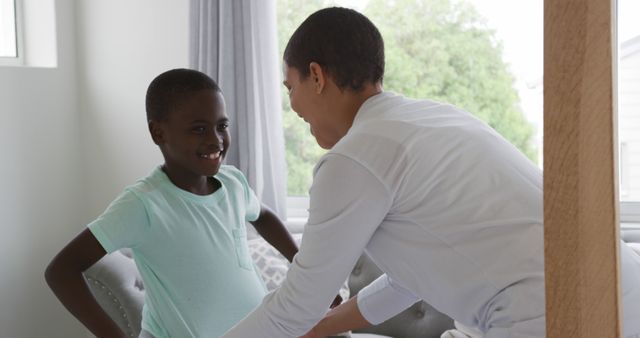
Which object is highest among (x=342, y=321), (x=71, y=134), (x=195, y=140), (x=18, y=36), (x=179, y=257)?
(x=18, y=36)

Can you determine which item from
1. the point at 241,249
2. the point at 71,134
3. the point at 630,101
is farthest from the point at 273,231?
the point at 71,134

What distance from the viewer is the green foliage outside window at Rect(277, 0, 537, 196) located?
13.2 ft

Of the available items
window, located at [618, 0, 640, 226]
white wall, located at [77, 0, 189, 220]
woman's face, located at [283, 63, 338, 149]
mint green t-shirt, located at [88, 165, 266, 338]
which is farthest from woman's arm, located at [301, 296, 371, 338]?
white wall, located at [77, 0, 189, 220]

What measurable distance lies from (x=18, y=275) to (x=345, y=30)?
3.03 metres

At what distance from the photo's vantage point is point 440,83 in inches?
161

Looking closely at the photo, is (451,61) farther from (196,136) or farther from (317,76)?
(317,76)

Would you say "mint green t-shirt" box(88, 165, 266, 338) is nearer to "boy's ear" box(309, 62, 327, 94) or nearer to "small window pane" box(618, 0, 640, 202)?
"boy's ear" box(309, 62, 327, 94)

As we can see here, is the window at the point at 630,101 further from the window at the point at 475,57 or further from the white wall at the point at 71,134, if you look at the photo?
the white wall at the point at 71,134

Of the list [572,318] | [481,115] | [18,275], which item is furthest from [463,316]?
[18,275]

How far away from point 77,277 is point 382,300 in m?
0.67

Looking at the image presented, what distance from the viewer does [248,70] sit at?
3.98 meters

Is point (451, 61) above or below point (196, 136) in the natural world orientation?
above

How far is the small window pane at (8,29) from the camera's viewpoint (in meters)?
4.25

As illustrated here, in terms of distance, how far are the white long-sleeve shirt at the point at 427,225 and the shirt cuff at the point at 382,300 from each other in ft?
1.19
